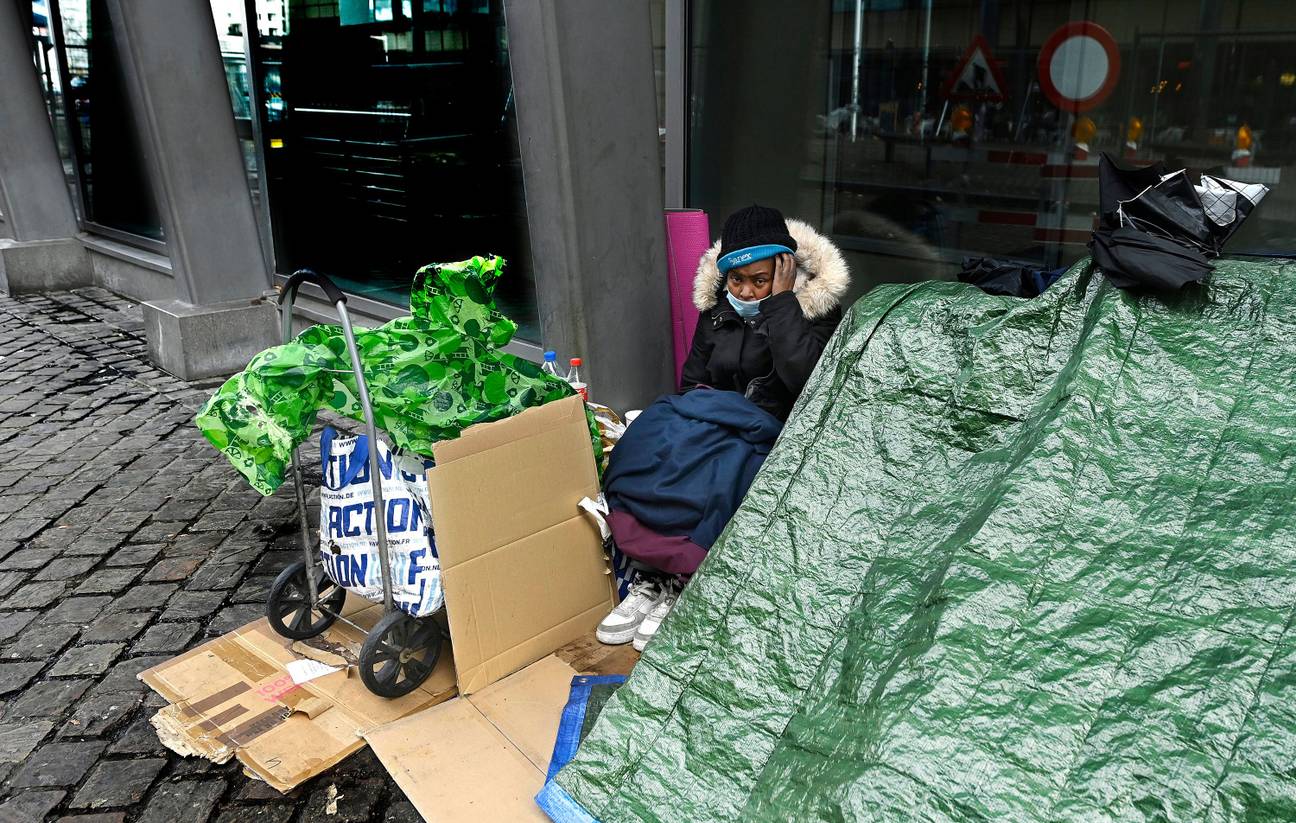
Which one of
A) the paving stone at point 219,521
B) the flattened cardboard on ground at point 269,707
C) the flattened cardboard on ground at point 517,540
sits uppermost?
the flattened cardboard on ground at point 517,540

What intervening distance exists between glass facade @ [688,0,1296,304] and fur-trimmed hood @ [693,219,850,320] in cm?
98

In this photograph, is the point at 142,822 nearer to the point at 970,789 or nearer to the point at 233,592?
the point at 233,592

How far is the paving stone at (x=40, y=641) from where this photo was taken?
3385 mm

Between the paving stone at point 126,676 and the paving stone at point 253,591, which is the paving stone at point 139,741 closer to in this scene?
the paving stone at point 126,676

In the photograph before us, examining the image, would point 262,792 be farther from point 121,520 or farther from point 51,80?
point 51,80

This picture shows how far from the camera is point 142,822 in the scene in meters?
2.62

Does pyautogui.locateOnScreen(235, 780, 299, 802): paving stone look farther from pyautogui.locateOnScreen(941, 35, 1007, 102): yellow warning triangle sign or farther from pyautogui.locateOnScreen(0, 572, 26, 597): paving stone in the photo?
pyautogui.locateOnScreen(941, 35, 1007, 102): yellow warning triangle sign

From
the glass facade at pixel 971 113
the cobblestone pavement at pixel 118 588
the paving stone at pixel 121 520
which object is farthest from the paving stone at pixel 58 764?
the glass facade at pixel 971 113

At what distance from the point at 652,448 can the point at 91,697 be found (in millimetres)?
1898

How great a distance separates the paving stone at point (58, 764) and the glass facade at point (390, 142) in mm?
2891

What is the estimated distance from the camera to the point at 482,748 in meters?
2.73

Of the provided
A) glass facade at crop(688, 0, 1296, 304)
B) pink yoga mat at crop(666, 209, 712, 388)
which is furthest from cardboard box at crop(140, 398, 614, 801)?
glass facade at crop(688, 0, 1296, 304)

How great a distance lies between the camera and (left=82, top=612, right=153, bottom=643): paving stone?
346cm

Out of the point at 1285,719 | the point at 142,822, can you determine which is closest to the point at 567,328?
the point at 142,822
